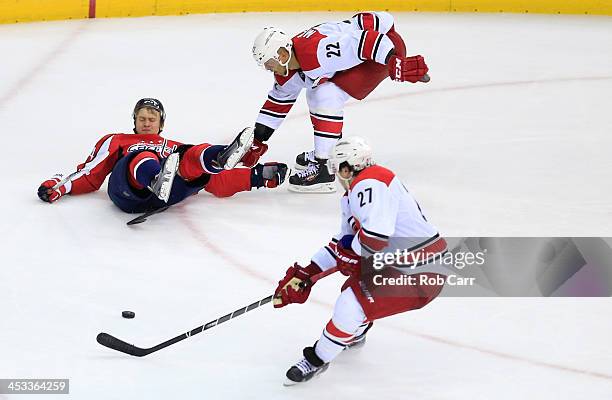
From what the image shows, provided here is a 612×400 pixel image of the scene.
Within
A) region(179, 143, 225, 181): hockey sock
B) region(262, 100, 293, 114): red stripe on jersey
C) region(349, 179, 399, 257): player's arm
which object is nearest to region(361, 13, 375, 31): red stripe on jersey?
region(262, 100, 293, 114): red stripe on jersey

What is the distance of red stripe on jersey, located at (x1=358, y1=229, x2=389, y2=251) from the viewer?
3.52 m

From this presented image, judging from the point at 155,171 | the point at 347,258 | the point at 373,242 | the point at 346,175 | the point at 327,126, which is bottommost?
the point at 155,171

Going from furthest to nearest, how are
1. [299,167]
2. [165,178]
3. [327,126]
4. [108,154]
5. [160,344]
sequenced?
[299,167] → [327,126] → [108,154] → [165,178] → [160,344]

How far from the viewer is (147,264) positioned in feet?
15.1

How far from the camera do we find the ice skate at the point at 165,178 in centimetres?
484

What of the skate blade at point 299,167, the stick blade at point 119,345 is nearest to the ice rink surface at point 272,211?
the stick blade at point 119,345

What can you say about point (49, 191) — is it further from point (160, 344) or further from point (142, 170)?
point (160, 344)

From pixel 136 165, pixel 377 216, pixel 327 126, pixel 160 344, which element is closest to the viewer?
pixel 377 216

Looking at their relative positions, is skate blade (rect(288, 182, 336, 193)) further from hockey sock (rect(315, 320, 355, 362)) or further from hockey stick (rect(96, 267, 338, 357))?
hockey sock (rect(315, 320, 355, 362))

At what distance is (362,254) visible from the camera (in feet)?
12.0

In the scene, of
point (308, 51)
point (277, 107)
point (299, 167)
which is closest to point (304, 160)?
point (299, 167)

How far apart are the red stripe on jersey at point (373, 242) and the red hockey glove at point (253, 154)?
186 centimetres

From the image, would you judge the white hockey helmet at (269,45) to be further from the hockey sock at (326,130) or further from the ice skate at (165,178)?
the ice skate at (165,178)

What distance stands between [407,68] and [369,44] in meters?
0.19
